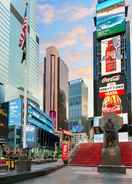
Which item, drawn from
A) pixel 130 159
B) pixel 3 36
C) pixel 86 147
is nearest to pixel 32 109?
pixel 3 36

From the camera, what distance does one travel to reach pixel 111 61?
10181cm

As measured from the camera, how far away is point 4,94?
460 feet

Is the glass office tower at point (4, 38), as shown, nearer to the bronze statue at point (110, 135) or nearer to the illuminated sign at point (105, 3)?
the illuminated sign at point (105, 3)

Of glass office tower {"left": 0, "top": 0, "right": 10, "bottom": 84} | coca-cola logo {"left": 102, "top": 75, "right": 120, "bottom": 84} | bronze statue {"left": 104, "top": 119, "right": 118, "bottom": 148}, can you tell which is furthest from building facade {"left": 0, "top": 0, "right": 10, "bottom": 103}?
bronze statue {"left": 104, "top": 119, "right": 118, "bottom": 148}

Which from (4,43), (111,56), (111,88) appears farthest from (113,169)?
(4,43)

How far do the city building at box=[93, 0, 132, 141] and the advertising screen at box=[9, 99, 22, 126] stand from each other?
22.6 m

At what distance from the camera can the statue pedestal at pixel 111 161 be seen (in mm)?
36956

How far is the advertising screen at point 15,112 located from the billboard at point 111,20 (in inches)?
1107

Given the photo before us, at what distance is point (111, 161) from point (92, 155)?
1124 inches

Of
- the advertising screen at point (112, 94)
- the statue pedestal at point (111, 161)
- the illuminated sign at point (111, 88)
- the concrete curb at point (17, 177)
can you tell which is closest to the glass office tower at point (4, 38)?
the advertising screen at point (112, 94)

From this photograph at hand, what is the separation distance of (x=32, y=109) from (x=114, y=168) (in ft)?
312

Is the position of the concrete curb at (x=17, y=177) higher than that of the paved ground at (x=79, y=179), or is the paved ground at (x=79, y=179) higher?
the concrete curb at (x=17, y=177)

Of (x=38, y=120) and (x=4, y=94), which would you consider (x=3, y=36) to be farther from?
(x=38, y=120)

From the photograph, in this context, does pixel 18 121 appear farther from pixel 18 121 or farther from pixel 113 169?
pixel 113 169
